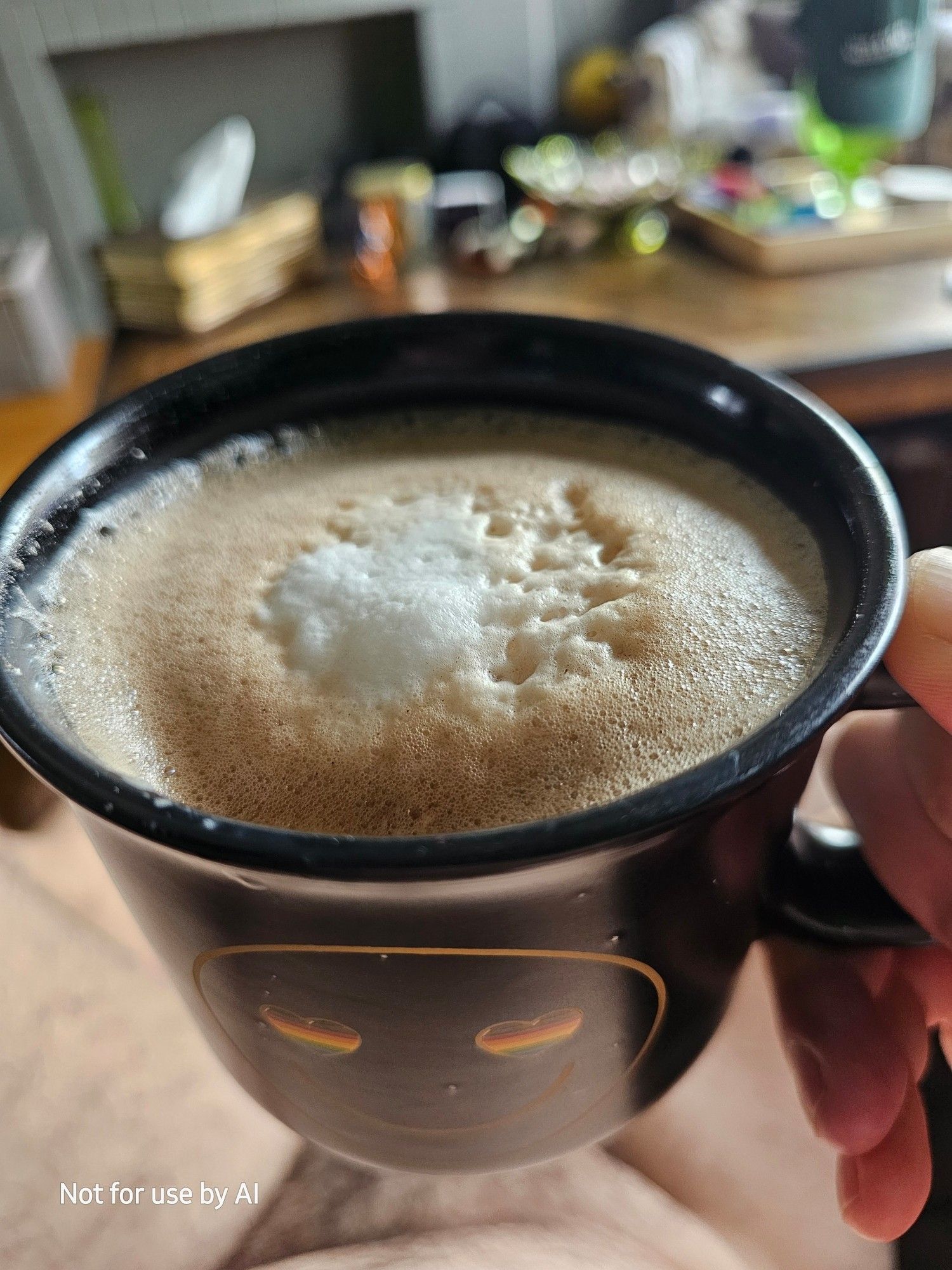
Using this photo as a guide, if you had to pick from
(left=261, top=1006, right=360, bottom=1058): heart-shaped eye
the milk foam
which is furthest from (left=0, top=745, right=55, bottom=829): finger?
(left=261, top=1006, right=360, bottom=1058): heart-shaped eye

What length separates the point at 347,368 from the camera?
0.58 meters

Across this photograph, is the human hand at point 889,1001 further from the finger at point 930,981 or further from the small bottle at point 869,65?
the small bottle at point 869,65

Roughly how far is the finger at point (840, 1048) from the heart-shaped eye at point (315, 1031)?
0.67 feet

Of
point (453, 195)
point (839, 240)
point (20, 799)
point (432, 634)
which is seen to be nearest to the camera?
point (432, 634)

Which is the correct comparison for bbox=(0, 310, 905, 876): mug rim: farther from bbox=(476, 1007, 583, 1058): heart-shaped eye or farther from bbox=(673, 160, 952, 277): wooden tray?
bbox=(673, 160, 952, 277): wooden tray

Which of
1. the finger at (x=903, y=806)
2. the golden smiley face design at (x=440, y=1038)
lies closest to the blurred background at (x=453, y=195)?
the finger at (x=903, y=806)

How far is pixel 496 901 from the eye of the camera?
268mm

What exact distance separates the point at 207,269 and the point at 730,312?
78cm

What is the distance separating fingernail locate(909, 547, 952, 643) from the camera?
35 centimetres

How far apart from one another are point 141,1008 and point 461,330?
1.34 feet

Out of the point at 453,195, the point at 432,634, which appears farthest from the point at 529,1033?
the point at 453,195

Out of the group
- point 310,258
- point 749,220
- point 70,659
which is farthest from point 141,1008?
point 749,220

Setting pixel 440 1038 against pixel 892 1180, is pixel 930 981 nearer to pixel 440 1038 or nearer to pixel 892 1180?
pixel 892 1180

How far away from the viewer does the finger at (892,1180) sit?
397mm
